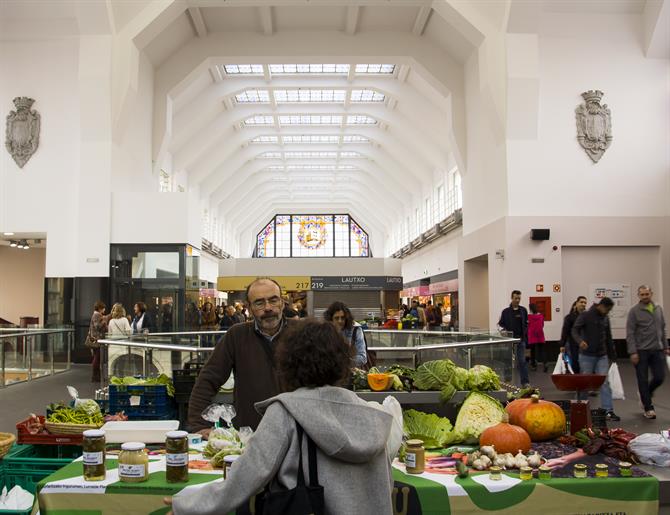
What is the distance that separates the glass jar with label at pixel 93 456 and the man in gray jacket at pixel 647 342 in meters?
→ 6.73

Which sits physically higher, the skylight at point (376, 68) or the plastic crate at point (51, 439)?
the skylight at point (376, 68)

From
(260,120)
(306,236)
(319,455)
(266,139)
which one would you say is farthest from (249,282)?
(319,455)

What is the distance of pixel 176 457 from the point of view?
289 centimetres

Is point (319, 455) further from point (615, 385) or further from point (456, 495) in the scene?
point (615, 385)

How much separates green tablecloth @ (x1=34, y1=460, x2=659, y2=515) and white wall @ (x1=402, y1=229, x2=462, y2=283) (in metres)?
19.4

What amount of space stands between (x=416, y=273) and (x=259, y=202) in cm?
1309

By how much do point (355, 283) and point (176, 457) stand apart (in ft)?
95.3

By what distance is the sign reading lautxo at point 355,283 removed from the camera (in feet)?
105

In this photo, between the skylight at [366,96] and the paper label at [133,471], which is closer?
the paper label at [133,471]

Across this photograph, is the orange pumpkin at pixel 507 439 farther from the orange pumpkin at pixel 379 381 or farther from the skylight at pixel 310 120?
the skylight at pixel 310 120

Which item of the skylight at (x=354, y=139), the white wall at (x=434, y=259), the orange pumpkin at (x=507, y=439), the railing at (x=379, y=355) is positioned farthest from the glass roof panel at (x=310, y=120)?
the orange pumpkin at (x=507, y=439)

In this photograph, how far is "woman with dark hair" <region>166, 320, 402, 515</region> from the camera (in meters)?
1.91

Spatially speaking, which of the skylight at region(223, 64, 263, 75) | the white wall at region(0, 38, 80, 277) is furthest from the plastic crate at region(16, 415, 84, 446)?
the skylight at region(223, 64, 263, 75)

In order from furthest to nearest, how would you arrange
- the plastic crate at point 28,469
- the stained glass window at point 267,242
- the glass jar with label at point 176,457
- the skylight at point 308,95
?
the stained glass window at point 267,242 → the skylight at point 308,95 → the plastic crate at point 28,469 → the glass jar with label at point 176,457
